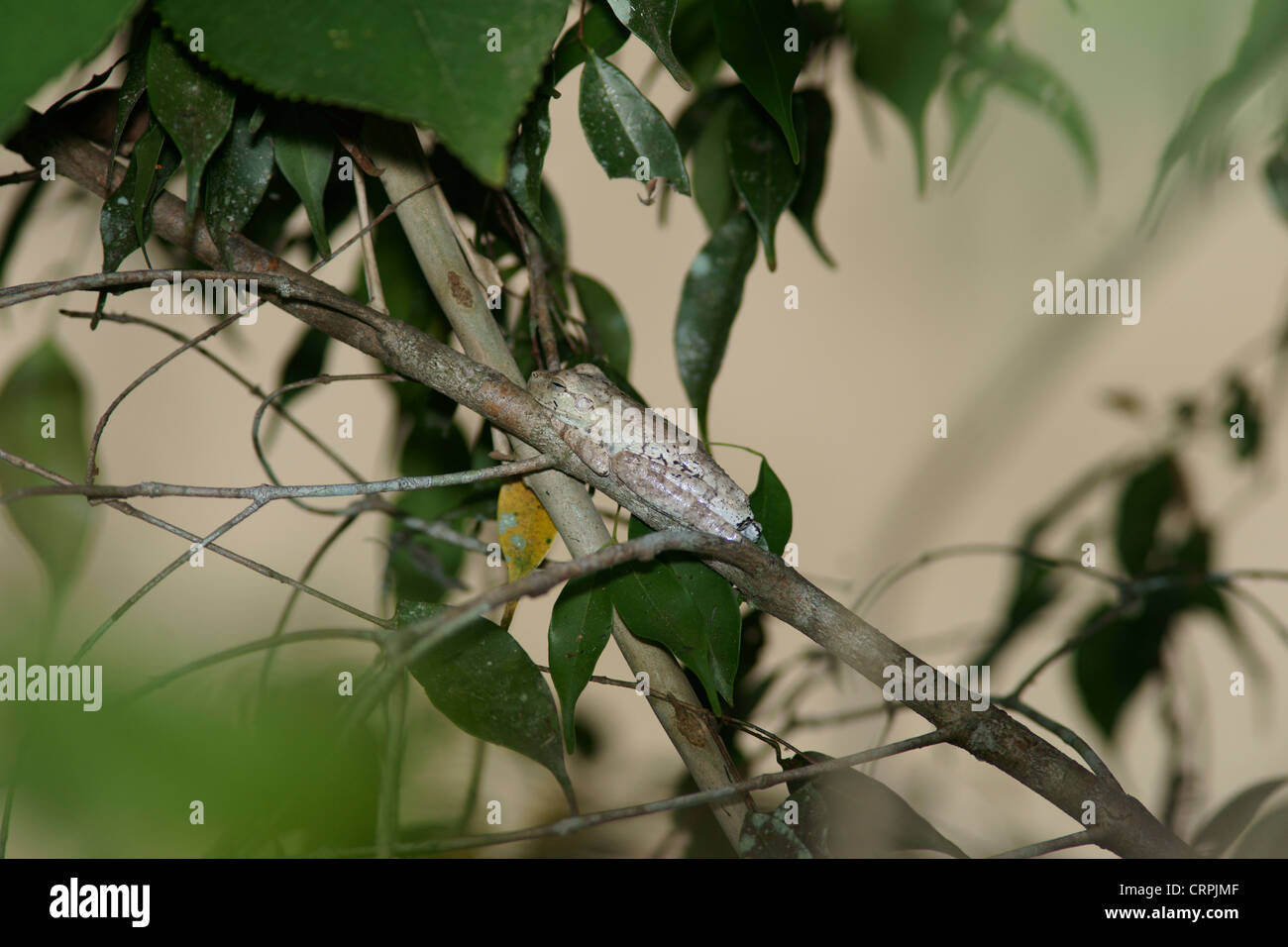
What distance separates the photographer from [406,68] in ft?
0.70

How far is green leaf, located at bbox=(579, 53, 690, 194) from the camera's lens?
395 mm

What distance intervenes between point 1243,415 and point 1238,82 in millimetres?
585

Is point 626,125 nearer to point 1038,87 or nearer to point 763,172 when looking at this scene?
Answer: point 763,172

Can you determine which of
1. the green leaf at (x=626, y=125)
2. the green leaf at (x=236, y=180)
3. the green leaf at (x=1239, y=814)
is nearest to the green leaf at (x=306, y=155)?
the green leaf at (x=236, y=180)

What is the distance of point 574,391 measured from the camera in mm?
417

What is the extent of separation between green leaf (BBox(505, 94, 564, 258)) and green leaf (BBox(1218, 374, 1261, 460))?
738 mm

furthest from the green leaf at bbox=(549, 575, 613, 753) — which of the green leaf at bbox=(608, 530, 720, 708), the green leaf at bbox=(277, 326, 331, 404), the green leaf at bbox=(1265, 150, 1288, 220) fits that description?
the green leaf at bbox=(1265, 150, 1288, 220)

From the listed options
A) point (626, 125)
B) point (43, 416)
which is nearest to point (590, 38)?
point (626, 125)
